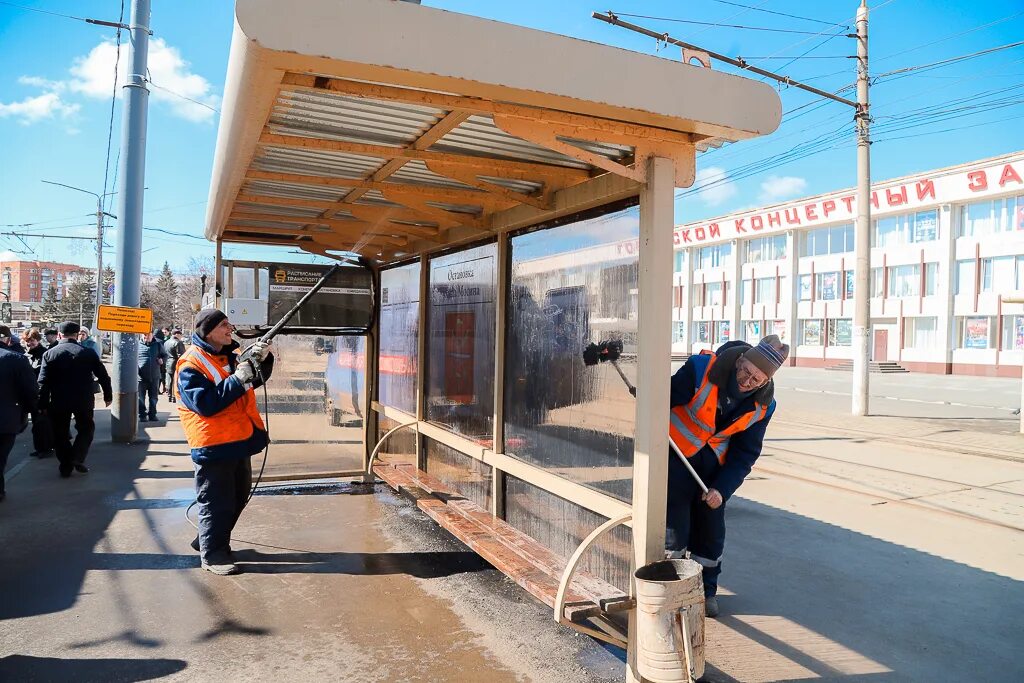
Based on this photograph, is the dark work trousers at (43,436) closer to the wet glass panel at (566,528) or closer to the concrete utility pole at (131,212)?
the concrete utility pole at (131,212)

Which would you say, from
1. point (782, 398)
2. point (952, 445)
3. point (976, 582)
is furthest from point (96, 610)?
point (782, 398)

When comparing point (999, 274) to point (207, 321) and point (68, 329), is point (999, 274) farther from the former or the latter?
point (207, 321)

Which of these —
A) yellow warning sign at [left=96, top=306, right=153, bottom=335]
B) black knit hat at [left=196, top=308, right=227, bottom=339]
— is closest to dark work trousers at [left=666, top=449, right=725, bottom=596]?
black knit hat at [left=196, top=308, right=227, bottom=339]

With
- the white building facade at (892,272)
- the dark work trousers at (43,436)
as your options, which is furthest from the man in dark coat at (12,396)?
the white building facade at (892,272)

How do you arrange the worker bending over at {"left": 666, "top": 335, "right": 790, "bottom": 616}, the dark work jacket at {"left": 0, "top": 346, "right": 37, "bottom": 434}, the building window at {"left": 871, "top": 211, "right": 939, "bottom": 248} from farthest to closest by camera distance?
1. the building window at {"left": 871, "top": 211, "right": 939, "bottom": 248}
2. the dark work jacket at {"left": 0, "top": 346, "right": 37, "bottom": 434}
3. the worker bending over at {"left": 666, "top": 335, "right": 790, "bottom": 616}

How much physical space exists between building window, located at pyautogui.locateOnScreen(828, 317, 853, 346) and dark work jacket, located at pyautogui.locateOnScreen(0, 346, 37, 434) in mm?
39172

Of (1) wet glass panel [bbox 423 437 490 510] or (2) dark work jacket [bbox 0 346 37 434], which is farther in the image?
(2) dark work jacket [bbox 0 346 37 434]

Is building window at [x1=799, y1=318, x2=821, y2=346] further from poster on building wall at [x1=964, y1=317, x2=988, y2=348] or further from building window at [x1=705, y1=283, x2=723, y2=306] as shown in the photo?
poster on building wall at [x1=964, y1=317, x2=988, y2=348]

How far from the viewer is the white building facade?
105 feet

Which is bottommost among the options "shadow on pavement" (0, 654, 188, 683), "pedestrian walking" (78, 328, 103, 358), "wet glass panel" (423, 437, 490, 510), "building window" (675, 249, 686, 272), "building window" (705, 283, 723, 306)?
"shadow on pavement" (0, 654, 188, 683)

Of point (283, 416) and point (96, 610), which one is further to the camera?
point (283, 416)

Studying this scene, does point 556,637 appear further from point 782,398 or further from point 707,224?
point 707,224

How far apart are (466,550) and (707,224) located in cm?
4390

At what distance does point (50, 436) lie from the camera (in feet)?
28.8
